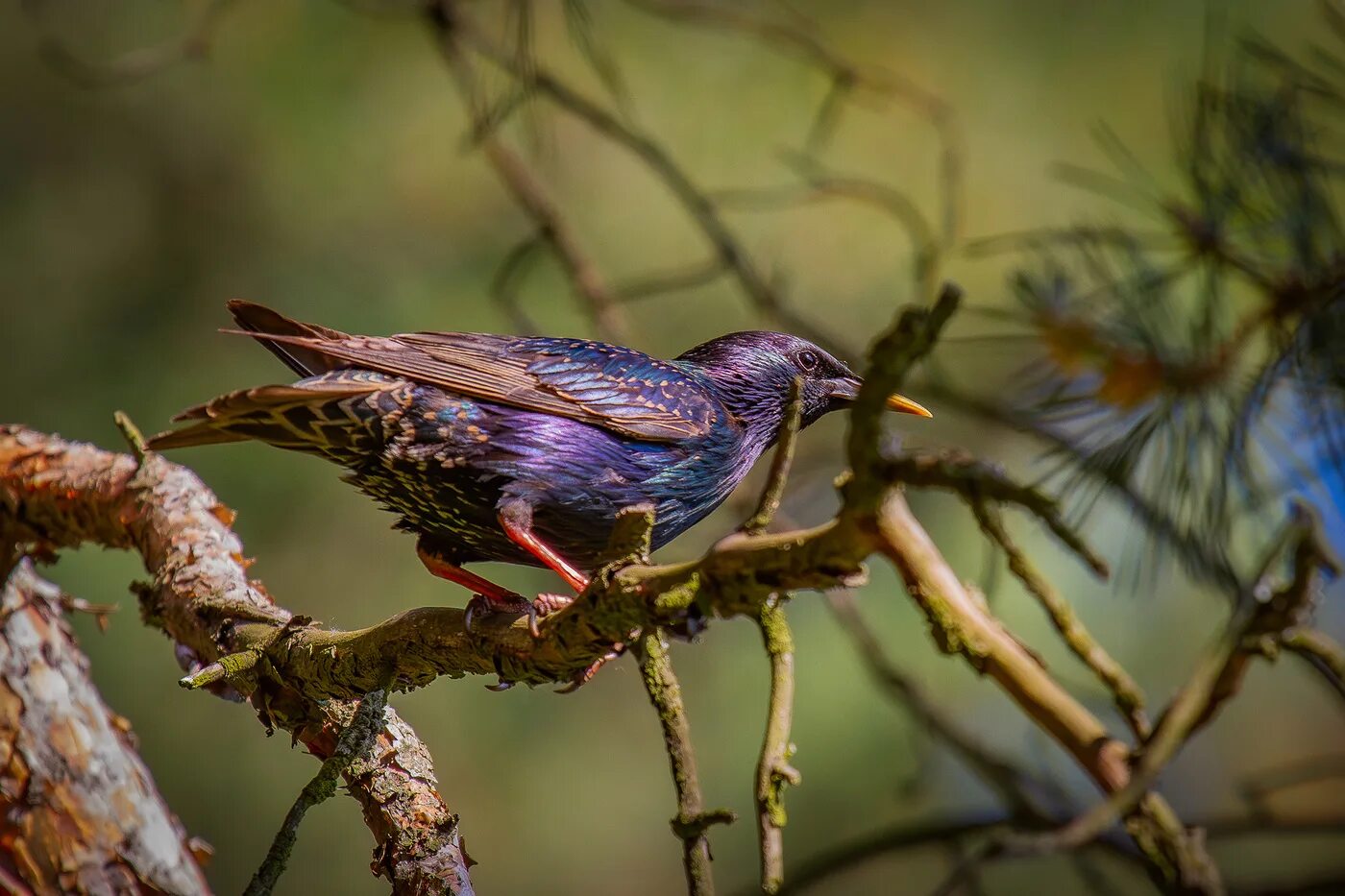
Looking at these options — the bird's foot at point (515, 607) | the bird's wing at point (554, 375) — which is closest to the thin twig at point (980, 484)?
the bird's foot at point (515, 607)

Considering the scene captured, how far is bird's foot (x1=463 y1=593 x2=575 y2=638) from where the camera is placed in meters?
2.26

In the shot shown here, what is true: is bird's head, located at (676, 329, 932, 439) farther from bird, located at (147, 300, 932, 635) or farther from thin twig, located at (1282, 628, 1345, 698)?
thin twig, located at (1282, 628, 1345, 698)

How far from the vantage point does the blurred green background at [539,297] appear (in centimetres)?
589

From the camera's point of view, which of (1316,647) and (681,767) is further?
(681,767)

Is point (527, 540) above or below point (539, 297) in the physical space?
below

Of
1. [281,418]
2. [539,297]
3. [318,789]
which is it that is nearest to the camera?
[318,789]

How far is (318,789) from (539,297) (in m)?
4.61

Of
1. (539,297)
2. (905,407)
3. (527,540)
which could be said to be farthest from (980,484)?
(539,297)

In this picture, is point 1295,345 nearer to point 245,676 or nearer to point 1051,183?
point 245,676

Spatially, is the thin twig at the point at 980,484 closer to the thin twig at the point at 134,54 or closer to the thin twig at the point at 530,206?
the thin twig at the point at 530,206

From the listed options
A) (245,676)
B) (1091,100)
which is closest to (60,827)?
(245,676)

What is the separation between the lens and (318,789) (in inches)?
90.7

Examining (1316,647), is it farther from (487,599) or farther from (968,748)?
(968,748)

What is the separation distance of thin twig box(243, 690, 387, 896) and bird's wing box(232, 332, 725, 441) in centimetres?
87
